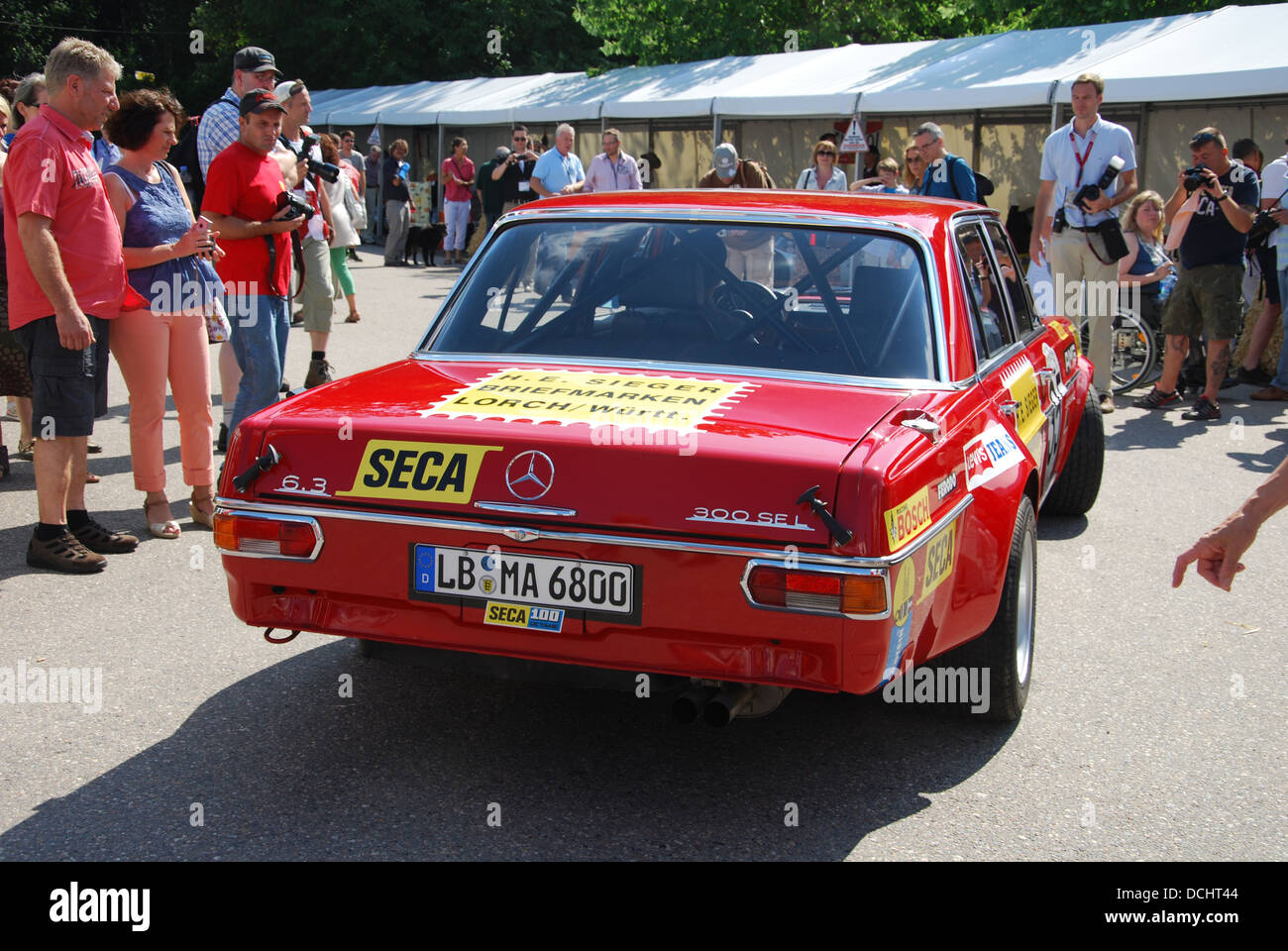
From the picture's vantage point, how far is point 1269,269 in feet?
34.9

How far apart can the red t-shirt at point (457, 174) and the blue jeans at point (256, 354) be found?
16.0m

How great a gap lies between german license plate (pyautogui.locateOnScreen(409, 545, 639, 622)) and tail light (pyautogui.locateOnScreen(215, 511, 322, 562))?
307 mm

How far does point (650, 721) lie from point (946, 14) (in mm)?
30807

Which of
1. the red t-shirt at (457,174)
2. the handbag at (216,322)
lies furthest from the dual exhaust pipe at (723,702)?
the red t-shirt at (457,174)

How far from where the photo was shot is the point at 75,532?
19.6 feet

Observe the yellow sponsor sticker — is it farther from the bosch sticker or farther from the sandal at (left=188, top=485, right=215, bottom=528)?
the sandal at (left=188, top=485, right=215, bottom=528)

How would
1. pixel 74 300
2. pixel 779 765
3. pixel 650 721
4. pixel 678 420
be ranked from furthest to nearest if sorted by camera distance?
pixel 74 300 → pixel 650 721 → pixel 779 765 → pixel 678 420

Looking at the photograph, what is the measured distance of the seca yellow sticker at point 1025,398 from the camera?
4480 mm

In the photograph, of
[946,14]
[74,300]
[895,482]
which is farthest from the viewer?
[946,14]

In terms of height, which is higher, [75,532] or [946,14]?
[946,14]

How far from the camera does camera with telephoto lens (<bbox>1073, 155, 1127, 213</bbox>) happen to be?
9383 mm

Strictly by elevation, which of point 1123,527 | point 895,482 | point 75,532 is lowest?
point 1123,527
